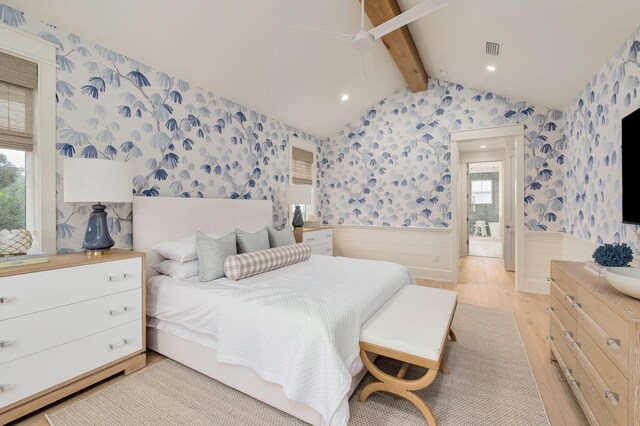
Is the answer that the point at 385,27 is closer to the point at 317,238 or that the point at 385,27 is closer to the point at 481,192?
the point at 317,238

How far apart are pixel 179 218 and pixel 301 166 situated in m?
2.61

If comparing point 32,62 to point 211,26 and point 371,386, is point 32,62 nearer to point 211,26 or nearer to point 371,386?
point 211,26

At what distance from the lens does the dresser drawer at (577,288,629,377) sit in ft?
3.76

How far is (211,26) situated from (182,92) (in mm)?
801

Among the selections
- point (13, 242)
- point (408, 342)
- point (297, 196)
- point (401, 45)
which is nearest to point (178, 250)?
point (13, 242)

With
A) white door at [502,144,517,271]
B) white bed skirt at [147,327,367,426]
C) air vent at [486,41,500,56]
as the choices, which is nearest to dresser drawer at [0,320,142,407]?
white bed skirt at [147,327,367,426]

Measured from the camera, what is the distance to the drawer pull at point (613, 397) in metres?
1.18

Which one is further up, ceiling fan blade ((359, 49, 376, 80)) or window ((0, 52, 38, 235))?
ceiling fan blade ((359, 49, 376, 80))

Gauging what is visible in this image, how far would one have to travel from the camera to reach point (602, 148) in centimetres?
251

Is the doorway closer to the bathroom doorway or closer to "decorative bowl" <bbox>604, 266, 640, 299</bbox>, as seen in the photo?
the bathroom doorway

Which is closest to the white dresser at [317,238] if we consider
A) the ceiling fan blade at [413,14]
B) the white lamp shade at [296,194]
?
the white lamp shade at [296,194]

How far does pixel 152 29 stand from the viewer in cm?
235

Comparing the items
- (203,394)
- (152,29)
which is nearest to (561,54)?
(152,29)

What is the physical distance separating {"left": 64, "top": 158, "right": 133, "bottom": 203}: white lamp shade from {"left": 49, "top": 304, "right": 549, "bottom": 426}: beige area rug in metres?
1.28
